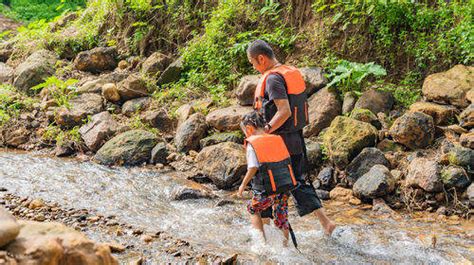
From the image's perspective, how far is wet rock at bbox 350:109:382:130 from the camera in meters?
Answer: 6.66

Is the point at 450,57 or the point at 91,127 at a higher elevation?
the point at 450,57

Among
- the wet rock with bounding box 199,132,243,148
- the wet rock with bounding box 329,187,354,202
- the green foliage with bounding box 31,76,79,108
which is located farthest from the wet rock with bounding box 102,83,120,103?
the wet rock with bounding box 329,187,354,202

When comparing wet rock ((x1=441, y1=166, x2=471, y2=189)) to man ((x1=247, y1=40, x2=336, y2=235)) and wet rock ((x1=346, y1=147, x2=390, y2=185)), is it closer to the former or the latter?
wet rock ((x1=346, y1=147, x2=390, y2=185))

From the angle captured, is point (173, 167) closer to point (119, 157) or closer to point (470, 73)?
point (119, 157)

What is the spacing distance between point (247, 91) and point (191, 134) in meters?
1.26

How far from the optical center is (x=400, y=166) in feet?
19.9

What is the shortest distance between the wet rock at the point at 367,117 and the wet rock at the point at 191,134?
267 centimetres

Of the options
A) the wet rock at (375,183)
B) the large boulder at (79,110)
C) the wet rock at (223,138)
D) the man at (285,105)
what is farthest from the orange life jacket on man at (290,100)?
the large boulder at (79,110)

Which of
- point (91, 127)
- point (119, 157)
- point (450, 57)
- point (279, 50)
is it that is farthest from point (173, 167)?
point (450, 57)

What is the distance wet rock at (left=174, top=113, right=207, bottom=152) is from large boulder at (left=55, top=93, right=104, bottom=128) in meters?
2.31

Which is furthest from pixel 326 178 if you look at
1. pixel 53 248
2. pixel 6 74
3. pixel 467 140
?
pixel 6 74

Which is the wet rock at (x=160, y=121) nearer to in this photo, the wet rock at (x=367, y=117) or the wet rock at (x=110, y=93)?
the wet rock at (x=110, y=93)

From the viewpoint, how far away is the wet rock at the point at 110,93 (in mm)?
9328

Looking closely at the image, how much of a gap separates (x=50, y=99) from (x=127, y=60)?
83.4 inches
